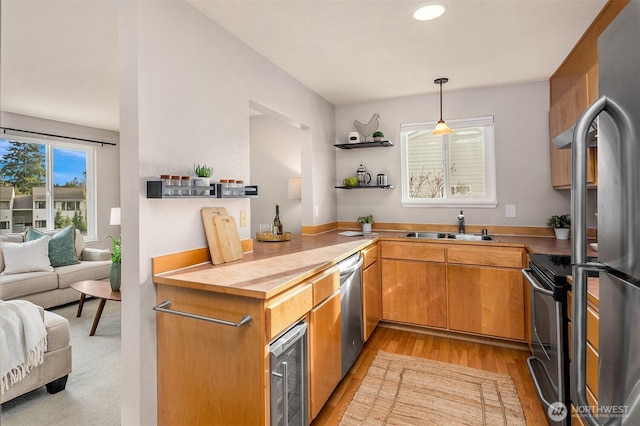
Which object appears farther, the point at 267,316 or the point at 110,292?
the point at 110,292

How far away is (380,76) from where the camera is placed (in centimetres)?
299

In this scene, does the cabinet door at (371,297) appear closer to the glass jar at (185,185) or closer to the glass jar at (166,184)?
the glass jar at (185,185)

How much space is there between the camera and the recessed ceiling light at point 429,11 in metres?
1.92

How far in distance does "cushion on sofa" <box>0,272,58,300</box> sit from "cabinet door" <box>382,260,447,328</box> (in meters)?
3.82

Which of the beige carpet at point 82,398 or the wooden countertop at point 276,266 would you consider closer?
the wooden countertop at point 276,266

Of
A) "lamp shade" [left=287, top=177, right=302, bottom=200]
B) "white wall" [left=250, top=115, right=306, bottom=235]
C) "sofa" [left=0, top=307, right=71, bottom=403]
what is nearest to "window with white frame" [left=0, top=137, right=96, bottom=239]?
"white wall" [left=250, top=115, right=306, bottom=235]

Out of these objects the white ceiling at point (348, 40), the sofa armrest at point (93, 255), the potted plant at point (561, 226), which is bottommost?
the sofa armrest at point (93, 255)

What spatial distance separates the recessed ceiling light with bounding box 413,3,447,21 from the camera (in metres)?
1.92

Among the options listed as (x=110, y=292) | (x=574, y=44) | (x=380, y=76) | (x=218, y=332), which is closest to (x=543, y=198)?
(x=574, y=44)

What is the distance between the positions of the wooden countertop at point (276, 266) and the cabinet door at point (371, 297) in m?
0.29

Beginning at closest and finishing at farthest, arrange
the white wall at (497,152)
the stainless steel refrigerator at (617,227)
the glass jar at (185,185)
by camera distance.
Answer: the stainless steel refrigerator at (617,227)
the glass jar at (185,185)
the white wall at (497,152)

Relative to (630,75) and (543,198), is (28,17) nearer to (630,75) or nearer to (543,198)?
(630,75)

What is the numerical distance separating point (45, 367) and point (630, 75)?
123 inches

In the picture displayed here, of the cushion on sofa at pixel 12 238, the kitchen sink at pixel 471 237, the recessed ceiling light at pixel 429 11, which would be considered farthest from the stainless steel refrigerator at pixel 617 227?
the cushion on sofa at pixel 12 238
